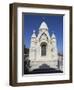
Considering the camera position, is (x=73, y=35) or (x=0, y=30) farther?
(x=73, y=35)

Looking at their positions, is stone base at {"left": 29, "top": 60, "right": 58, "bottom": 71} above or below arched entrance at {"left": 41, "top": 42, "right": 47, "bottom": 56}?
below

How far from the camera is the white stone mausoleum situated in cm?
173

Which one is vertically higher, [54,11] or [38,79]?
[54,11]

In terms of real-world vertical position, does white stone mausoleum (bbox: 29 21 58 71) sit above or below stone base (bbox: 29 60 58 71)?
above

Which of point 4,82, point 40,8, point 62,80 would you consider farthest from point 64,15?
point 4,82

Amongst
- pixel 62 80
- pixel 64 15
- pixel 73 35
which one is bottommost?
pixel 62 80

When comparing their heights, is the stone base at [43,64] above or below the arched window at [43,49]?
below

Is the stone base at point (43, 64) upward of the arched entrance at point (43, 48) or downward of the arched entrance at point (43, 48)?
downward

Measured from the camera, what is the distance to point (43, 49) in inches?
68.9

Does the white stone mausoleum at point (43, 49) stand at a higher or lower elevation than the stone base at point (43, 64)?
higher

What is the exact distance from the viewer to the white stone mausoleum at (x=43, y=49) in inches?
67.9

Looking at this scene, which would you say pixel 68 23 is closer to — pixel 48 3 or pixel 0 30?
pixel 48 3

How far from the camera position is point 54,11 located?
177cm

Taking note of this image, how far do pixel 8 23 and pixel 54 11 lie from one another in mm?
303
